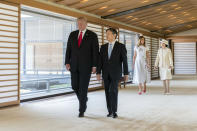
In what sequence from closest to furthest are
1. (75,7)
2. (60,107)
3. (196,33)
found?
(60,107), (75,7), (196,33)

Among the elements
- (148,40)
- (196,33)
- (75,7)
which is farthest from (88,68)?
(196,33)

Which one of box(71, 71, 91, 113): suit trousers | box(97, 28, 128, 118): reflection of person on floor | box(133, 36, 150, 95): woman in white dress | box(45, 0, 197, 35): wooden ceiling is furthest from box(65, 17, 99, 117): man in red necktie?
box(133, 36, 150, 95): woman in white dress

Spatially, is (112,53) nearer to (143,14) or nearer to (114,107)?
(114,107)

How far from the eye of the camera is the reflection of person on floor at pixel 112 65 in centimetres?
405

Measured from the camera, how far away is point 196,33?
1619 cm

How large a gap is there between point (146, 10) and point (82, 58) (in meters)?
5.76

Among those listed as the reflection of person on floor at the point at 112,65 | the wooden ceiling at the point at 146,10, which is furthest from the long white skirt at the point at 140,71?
the reflection of person on floor at the point at 112,65

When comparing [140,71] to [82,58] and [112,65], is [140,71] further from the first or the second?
[82,58]

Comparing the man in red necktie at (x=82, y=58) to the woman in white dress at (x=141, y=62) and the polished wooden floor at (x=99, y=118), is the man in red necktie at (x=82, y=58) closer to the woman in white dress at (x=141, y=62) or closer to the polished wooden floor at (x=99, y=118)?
the polished wooden floor at (x=99, y=118)

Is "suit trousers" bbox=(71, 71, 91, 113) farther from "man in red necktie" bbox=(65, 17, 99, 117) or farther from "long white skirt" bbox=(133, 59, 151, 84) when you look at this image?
"long white skirt" bbox=(133, 59, 151, 84)

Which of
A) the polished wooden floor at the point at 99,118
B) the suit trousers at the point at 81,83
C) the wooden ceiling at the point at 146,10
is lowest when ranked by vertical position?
the polished wooden floor at the point at 99,118

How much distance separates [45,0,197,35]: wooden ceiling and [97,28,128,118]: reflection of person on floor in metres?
2.95

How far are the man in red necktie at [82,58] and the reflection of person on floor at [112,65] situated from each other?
0.15 m

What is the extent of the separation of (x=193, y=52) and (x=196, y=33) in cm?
131
